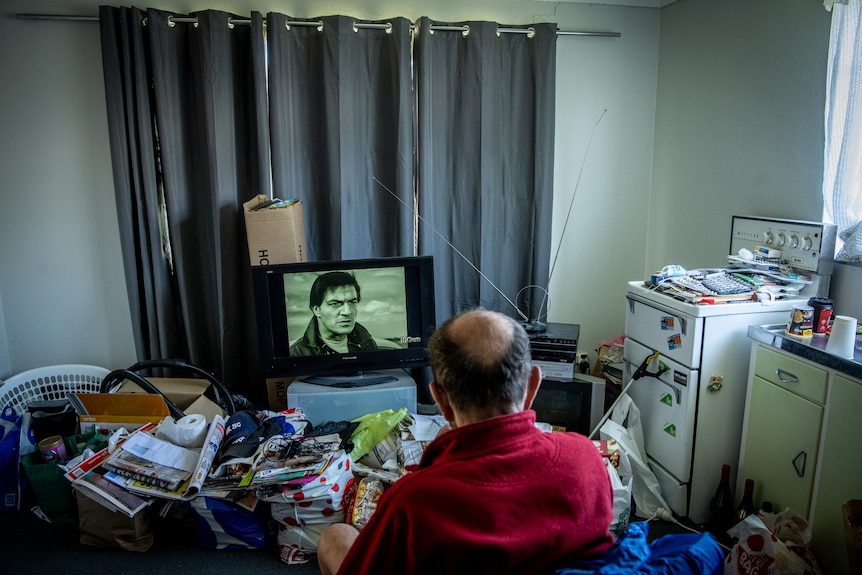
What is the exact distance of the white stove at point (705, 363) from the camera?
219 cm

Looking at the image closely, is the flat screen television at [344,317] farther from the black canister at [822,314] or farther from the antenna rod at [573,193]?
the black canister at [822,314]

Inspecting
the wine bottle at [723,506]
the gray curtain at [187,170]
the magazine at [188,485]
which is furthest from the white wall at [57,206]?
the wine bottle at [723,506]

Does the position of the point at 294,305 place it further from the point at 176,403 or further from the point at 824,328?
the point at 824,328

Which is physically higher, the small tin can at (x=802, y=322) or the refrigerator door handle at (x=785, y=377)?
the small tin can at (x=802, y=322)

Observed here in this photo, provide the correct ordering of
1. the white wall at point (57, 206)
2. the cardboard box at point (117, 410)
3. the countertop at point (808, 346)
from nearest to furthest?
1. the countertop at point (808, 346)
2. the cardboard box at point (117, 410)
3. the white wall at point (57, 206)

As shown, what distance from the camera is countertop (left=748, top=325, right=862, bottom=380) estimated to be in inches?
69.3

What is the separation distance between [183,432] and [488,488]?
1727 mm

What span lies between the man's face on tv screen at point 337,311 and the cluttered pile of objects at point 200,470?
1.43 feet

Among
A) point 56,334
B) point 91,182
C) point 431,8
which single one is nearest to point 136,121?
point 91,182

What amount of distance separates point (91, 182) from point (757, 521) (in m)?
3.41

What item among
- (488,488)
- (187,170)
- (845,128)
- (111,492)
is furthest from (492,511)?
(187,170)

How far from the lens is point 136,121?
290 centimetres

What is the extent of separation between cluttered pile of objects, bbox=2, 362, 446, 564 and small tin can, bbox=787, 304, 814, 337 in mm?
1485

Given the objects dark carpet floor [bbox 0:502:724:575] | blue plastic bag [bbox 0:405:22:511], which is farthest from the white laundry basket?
dark carpet floor [bbox 0:502:724:575]
